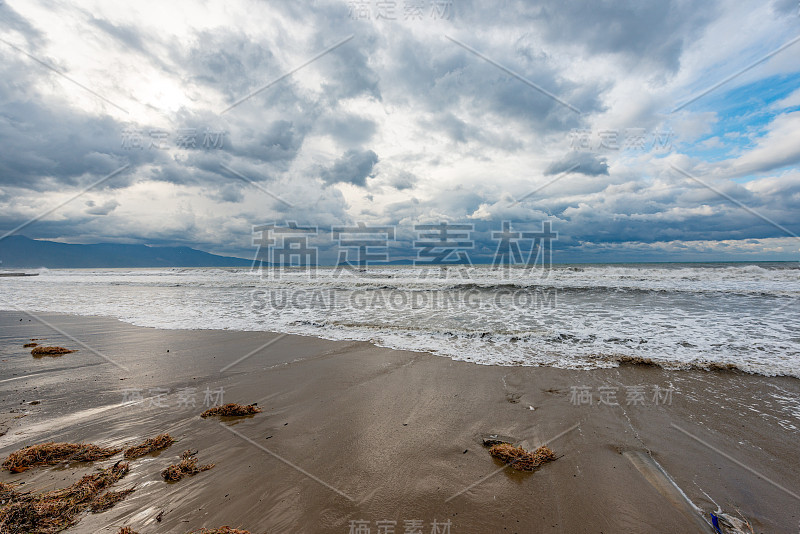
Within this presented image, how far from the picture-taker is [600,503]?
2770mm

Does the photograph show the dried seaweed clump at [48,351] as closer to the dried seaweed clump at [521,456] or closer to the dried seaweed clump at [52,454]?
the dried seaweed clump at [52,454]

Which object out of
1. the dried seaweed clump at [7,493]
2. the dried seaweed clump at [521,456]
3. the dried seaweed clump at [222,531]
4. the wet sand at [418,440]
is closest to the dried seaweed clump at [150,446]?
the wet sand at [418,440]

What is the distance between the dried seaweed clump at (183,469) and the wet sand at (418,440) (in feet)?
0.26

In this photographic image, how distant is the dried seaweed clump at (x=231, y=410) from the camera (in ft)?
14.7

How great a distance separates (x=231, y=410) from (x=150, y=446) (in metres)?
1.05

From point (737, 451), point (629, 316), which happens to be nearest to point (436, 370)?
point (737, 451)

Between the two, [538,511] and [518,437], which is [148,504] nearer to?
[538,511]

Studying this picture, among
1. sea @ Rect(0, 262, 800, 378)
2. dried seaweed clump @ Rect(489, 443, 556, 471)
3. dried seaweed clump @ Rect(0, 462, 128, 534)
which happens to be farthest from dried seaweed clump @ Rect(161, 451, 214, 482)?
sea @ Rect(0, 262, 800, 378)

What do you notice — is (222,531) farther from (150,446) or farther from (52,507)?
(150,446)

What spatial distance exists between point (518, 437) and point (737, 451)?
95.2 inches

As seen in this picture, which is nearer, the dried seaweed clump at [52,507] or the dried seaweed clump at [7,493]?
the dried seaweed clump at [52,507]

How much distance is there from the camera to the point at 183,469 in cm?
315

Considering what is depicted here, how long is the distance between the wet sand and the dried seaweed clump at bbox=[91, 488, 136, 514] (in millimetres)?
83

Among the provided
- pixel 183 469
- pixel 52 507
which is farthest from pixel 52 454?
pixel 183 469
